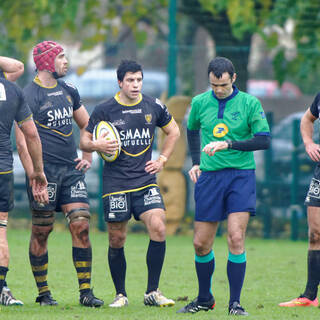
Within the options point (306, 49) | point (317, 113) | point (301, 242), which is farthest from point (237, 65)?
point (317, 113)

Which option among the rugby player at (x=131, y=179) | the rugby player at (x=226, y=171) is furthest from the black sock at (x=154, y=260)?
the rugby player at (x=226, y=171)

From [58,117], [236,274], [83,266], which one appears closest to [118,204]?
[83,266]

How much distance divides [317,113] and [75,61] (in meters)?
9.45

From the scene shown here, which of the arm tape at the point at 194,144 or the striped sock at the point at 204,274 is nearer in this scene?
the striped sock at the point at 204,274

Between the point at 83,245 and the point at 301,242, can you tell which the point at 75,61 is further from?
the point at 83,245

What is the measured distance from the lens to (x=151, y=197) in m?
8.16

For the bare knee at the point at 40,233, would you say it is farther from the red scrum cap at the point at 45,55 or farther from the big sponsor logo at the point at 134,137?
the red scrum cap at the point at 45,55

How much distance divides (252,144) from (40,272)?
2382 millimetres

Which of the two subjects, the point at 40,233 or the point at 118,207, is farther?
the point at 40,233

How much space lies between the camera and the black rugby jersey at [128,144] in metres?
8.15

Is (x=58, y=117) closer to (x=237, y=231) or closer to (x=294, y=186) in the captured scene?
(x=237, y=231)

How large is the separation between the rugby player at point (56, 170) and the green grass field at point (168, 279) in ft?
1.26

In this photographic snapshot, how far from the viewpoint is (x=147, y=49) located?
15.7 metres

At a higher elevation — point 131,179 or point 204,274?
point 131,179
